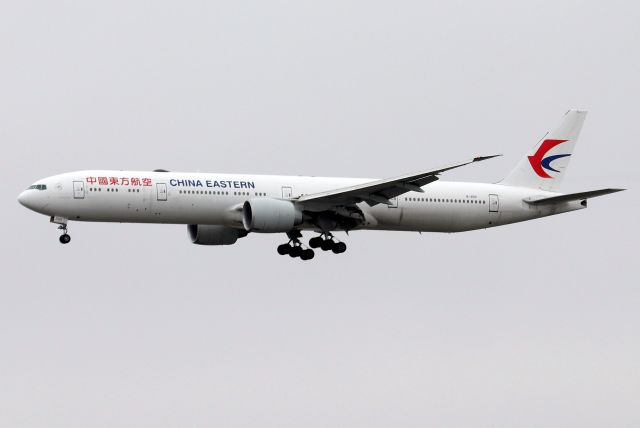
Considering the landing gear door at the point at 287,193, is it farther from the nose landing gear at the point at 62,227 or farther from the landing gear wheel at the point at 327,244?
the nose landing gear at the point at 62,227

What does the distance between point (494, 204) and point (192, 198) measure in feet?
52.5

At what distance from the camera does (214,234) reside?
73.2m

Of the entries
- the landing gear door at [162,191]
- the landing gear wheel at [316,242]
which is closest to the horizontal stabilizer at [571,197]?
the landing gear wheel at [316,242]

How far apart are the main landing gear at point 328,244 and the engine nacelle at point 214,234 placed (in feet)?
14.0

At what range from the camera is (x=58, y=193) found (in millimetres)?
66125

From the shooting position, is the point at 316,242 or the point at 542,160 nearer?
the point at 316,242

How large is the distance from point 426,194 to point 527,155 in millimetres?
7877

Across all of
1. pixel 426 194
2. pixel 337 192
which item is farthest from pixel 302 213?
pixel 426 194

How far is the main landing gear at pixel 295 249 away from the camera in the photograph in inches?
2825

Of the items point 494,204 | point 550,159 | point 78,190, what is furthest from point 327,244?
point 550,159

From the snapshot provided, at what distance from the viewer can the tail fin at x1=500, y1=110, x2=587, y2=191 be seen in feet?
250

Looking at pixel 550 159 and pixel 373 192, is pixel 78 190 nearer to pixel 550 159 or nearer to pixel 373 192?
pixel 373 192

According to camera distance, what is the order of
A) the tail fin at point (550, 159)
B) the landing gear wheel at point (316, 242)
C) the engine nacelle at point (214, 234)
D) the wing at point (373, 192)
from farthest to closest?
the tail fin at point (550, 159) → the engine nacelle at point (214, 234) → the landing gear wheel at point (316, 242) → the wing at point (373, 192)

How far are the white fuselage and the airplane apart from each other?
4cm
